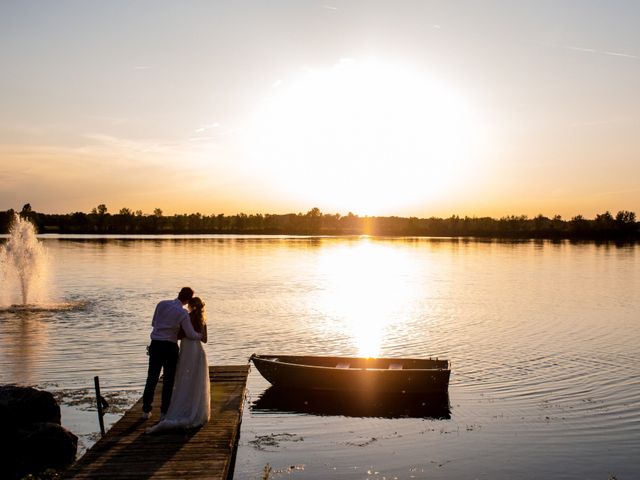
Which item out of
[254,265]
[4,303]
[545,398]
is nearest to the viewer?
[545,398]

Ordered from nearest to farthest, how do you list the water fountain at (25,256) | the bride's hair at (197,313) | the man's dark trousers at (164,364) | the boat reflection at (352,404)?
the bride's hair at (197,313)
the man's dark trousers at (164,364)
the boat reflection at (352,404)
the water fountain at (25,256)

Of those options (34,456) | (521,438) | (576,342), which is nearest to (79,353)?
(34,456)

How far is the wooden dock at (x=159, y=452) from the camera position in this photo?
44.3 feet

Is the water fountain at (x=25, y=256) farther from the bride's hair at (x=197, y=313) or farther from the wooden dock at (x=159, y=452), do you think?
the bride's hair at (x=197, y=313)

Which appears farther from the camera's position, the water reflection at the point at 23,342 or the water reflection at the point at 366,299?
the water reflection at the point at 366,299

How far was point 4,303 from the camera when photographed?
171 feet

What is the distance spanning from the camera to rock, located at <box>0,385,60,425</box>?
17.1m

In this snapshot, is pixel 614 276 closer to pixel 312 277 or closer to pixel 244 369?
pixel 312 277

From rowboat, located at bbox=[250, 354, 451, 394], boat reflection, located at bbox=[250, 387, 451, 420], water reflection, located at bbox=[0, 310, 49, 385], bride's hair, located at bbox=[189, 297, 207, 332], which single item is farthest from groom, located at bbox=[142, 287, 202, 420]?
water reflection, located at bbox=[0, 310, 49, 385]

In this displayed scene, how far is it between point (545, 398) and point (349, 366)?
26.3 ft

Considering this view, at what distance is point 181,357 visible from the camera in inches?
626

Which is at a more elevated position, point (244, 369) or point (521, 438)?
point (244, 369)

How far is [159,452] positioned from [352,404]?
11611 millimetres

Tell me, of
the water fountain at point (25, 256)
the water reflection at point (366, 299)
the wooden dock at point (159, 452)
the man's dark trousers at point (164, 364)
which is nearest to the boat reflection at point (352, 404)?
the wooden dock at point (159, 452)
